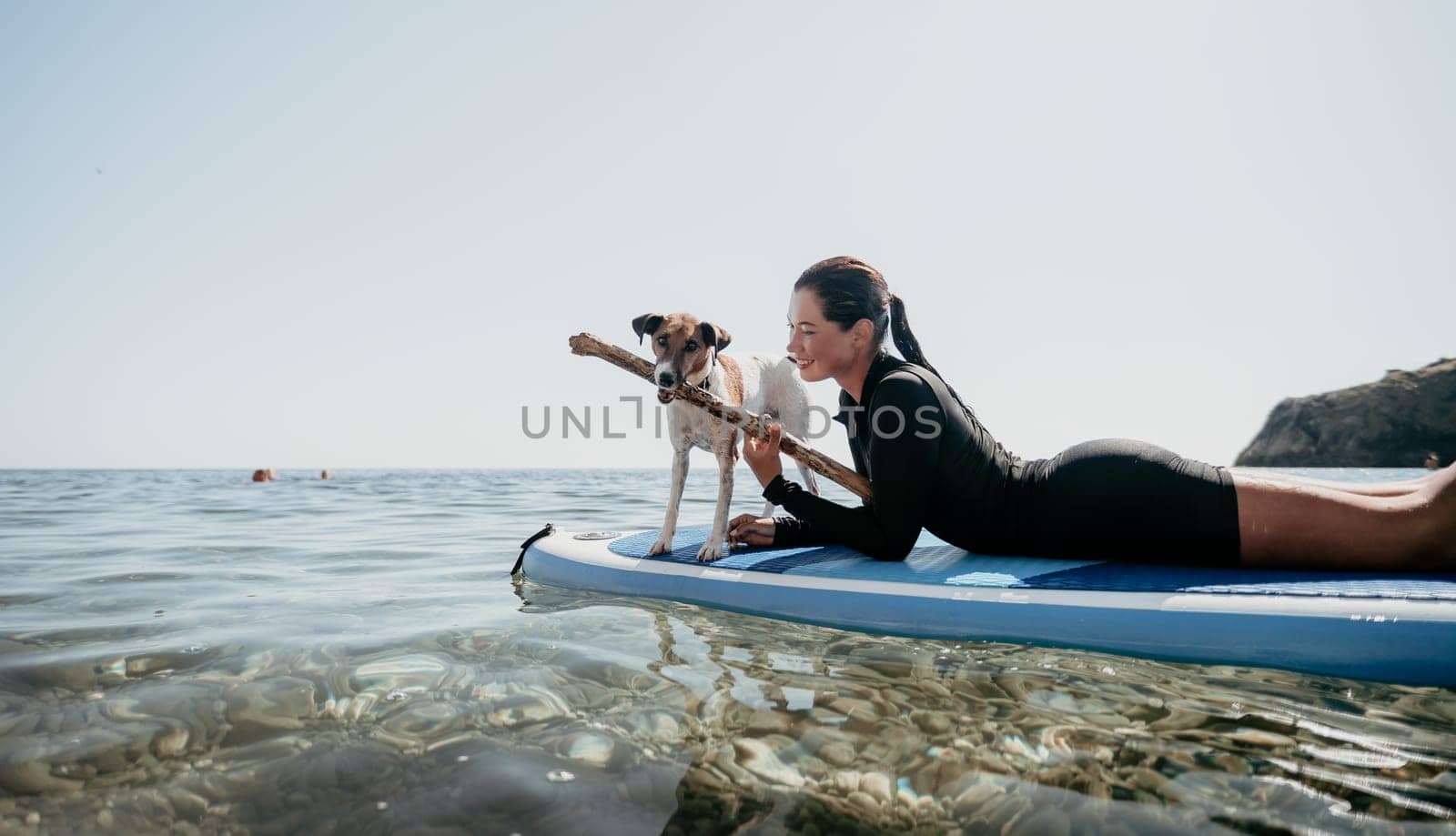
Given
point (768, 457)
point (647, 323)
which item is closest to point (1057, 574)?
point (768, 457)

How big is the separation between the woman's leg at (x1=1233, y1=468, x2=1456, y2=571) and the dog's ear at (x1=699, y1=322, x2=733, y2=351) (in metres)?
2.98

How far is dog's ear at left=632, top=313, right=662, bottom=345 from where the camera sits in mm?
4957

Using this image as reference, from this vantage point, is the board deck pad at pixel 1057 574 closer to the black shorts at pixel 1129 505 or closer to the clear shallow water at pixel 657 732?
the black shorts at pixel 1129 505

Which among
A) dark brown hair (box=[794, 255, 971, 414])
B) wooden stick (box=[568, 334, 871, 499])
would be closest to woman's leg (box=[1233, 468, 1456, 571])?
dark brown hair (box=[794, 255, 971, 414])

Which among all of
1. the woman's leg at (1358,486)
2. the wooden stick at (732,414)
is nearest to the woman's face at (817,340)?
the wooden stick at (732,414)

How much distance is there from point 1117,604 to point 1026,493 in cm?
70

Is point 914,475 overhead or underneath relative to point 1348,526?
overhead

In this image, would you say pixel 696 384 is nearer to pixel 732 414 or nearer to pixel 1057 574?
pixel 732 414

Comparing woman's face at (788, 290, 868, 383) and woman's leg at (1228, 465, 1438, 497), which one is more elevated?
woman's face at (788, 290, 868, 383)

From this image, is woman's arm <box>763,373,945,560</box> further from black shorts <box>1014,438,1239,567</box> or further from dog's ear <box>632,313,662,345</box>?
dog's ear <box>632,313,662,345</box>

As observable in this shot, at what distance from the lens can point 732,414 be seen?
445cm

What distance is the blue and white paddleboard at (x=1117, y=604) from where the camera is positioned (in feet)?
9.25

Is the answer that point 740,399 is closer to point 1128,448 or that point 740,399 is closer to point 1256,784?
point 1128,448

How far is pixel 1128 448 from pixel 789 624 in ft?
6.06
